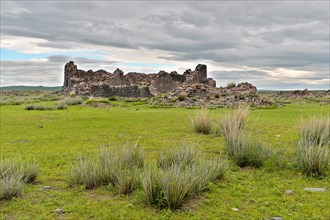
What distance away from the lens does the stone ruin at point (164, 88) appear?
31.3m

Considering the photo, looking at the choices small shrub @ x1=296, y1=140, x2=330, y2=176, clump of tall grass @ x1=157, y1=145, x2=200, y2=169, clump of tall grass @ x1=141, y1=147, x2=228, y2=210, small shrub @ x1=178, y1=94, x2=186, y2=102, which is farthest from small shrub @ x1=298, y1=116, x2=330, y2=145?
small shrub @ x1=178, y1=94, x2=186, y2=102

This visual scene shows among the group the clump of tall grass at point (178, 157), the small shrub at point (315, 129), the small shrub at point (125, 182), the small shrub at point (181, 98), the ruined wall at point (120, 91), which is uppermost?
the ruined wall at point (120, 91)

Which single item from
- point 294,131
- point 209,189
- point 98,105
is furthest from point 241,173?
point 98,105

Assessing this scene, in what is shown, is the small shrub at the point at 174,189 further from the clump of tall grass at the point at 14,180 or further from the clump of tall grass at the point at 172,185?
the clump of tall grass at the point at 14,180

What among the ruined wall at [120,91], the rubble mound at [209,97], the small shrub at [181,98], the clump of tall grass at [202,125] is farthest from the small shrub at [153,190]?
the ruined wall at [120,91]

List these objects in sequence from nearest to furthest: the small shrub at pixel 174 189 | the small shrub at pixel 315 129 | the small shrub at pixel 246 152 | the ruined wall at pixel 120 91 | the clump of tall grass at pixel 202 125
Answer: the small shrub at pixel 174 189, the small shrub at pixel 246 152, the small shrub at pixel 315 129, the clump of tall grass at pixel 202 125, the ruined wall at pixel 120 91

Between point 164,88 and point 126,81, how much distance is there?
369 inches

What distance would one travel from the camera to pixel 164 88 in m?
63.3

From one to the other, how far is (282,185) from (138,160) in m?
2.98

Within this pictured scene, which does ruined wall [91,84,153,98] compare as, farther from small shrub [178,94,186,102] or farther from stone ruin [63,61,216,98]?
small shrub [178,94,186,102]

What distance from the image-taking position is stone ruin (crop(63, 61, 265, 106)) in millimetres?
31344

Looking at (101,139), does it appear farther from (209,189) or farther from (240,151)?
(209,189)

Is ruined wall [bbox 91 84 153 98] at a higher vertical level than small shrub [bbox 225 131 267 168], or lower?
higher

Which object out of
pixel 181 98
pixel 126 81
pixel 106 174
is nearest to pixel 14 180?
pixel 106 174
